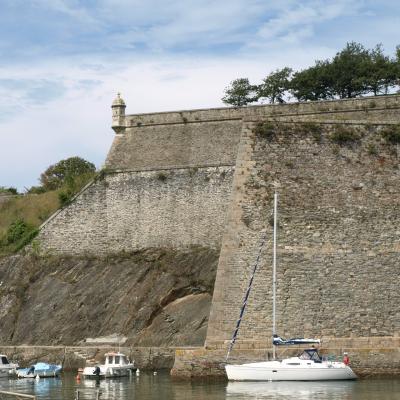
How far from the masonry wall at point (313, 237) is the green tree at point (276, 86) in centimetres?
2421

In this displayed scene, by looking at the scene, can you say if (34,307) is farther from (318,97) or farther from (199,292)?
(318,97)

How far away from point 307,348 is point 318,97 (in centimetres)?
2750

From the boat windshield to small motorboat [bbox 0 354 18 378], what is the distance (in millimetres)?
13404

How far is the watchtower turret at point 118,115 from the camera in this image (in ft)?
172

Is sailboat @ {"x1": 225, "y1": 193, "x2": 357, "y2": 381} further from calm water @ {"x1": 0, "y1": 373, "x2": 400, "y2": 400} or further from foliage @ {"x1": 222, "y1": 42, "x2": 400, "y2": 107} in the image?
foliage @ {"x1": 222, "y1": 42, "x2": 400, "y2": 107}

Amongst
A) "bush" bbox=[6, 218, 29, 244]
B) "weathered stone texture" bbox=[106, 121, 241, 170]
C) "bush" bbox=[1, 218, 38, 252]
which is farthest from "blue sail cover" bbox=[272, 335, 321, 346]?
"bush" bbox=[6, 218, 29, 244]

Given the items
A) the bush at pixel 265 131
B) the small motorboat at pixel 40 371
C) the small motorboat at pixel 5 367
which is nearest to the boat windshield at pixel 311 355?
the bush at pixel 265 131

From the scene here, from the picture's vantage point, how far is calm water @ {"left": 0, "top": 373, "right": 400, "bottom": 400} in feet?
91.7

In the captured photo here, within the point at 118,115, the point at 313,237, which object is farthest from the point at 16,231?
the point at 313,237

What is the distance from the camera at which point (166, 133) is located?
51.8 meters

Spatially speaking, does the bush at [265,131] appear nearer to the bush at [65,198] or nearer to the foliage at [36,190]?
the bush at [65,198]

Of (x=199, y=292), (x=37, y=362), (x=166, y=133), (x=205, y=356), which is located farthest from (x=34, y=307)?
(x=205, y=356)

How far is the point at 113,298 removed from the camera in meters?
44.5

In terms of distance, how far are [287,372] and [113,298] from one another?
49.6 ft
